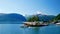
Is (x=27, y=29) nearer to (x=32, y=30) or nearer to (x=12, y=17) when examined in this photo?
(x=32, y=30)

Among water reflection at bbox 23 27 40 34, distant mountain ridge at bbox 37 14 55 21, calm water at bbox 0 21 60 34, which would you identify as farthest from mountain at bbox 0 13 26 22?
distant mountain ridge at bbox 37 14 55 21

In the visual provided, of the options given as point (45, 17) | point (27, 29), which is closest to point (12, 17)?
point (27, 29)

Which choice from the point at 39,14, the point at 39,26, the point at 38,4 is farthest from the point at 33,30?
the point at 38,4

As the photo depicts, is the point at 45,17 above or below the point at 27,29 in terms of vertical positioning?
above

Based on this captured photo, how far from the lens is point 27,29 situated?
98.8 inches

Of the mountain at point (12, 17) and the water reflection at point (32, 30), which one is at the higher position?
the mountain at point (12, 17)

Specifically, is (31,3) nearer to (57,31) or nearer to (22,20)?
(22,20)

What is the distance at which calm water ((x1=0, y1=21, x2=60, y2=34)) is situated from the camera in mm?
2438

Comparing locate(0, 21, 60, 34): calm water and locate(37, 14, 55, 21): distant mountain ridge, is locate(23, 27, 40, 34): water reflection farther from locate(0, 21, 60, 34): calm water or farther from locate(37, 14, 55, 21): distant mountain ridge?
locate(37, 14, 55, 21): distant mountain ridge

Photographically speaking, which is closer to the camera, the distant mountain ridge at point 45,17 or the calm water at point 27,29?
the calm water at point 27,29

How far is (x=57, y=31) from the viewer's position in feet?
8.23

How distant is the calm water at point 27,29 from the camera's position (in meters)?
2.44

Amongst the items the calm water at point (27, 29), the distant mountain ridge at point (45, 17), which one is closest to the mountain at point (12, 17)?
the calm water at point (27, 29)

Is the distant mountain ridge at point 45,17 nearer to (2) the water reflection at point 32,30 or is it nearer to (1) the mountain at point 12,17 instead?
(2) the water reflection at point 32,30
